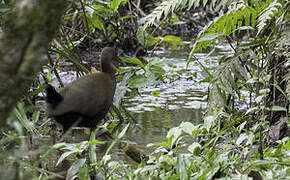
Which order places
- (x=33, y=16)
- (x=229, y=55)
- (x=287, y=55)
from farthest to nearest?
(x=229, y=55)
(x=287, y=55)
(x=33, y=16)

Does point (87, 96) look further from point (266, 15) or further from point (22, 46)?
point (22, 46)

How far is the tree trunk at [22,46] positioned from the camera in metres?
1.16

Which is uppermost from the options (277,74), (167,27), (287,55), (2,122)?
(2,122)

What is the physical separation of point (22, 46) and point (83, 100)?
1.95m

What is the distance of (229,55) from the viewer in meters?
3.13

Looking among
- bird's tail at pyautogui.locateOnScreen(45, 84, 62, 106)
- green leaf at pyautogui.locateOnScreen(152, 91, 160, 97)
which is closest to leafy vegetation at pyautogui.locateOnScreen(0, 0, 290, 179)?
bird's tail at pyautogui.locateOnScreen(45, 84, 62, 106)

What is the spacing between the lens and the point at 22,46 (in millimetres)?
1161

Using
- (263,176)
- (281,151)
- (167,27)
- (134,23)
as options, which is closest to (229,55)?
(281,151)

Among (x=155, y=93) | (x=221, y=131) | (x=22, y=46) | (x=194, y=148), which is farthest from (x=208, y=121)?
(x=155, y=93)

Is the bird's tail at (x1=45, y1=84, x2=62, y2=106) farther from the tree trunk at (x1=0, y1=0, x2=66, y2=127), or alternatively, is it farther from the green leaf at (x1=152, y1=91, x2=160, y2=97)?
the green leaf at (x1=152, y1=91, x2=160, y2=97)

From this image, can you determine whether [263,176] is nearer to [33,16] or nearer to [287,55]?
[287,55]

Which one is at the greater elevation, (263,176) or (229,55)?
(229,55)

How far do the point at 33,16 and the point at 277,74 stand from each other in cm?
199

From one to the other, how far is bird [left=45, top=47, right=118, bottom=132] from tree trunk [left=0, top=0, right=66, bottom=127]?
1.77m
